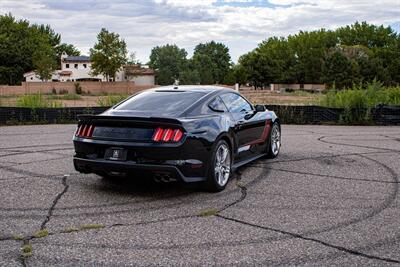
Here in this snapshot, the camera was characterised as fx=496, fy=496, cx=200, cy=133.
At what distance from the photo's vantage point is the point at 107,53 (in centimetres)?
7519

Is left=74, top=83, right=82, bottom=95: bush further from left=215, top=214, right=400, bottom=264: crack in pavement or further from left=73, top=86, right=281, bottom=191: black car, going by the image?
left=215, top=214, right=400, bottom=264: crack in pavement

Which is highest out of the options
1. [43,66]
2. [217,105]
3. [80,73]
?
[43,66]

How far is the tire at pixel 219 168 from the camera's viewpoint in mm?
6539

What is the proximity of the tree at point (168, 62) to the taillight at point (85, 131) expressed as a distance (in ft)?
339

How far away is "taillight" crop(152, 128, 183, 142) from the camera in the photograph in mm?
6180

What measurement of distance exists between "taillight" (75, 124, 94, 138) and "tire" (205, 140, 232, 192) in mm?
1652

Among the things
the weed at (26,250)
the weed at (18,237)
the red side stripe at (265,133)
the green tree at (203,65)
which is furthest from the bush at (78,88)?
the weed at (26,250)

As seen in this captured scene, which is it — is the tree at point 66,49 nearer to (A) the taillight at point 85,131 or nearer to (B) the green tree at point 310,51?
(B) the green tree at point 310,51

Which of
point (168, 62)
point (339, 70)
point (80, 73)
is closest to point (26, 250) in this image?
point (339, 70)

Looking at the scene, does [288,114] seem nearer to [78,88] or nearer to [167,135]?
[167,135]

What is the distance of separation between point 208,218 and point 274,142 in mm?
4360

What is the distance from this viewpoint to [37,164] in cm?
885

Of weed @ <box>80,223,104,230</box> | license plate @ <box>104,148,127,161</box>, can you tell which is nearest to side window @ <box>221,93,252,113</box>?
license plate @ <box>104,148,127,161</box>

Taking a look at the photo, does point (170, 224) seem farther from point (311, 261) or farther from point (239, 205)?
point (311, 261)
